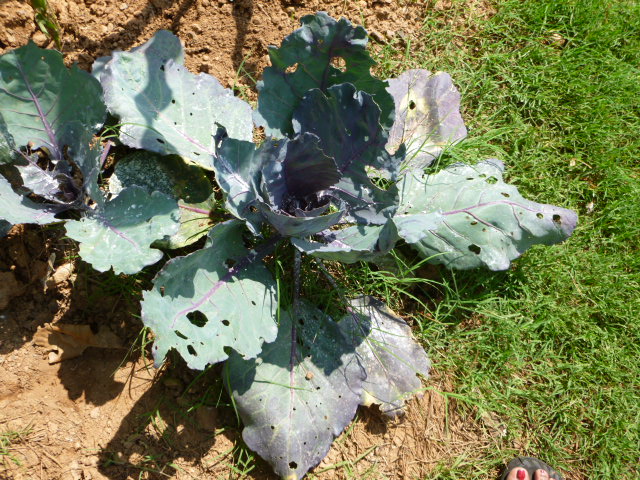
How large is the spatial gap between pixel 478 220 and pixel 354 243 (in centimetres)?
55

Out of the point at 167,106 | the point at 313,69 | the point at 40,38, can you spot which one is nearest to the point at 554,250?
the point at 313,69

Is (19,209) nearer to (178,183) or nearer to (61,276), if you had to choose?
(61,276)

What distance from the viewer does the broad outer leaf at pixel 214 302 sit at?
1940 millimetres

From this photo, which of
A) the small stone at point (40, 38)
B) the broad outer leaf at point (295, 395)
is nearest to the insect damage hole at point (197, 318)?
the broad outer leaf at point (295, 395)

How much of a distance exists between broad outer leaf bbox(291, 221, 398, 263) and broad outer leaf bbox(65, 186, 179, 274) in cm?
49

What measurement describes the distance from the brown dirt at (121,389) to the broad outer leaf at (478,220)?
2.07ft

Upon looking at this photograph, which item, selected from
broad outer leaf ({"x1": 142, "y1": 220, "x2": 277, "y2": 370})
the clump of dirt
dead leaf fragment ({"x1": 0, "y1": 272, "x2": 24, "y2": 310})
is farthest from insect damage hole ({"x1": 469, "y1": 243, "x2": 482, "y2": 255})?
dead leaf fragment ({"x1": 0, "y1": 272, "x2": 24, "y2": 310})

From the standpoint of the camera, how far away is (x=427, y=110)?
2742 millimetres

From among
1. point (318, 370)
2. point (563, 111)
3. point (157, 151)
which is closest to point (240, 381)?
point (318, 370)

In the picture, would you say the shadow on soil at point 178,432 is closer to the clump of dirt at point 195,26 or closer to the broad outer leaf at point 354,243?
the broad outer leaf at point 354,243

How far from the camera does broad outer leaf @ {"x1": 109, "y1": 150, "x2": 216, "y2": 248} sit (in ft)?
7.59

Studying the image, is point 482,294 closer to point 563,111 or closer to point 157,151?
point 563,111

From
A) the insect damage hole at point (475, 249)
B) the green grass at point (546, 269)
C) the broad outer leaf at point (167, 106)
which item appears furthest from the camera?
the green grass at point (546, 269)

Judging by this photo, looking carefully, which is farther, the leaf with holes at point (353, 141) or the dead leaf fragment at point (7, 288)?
the dead leaf fragment at point (7, 288)
